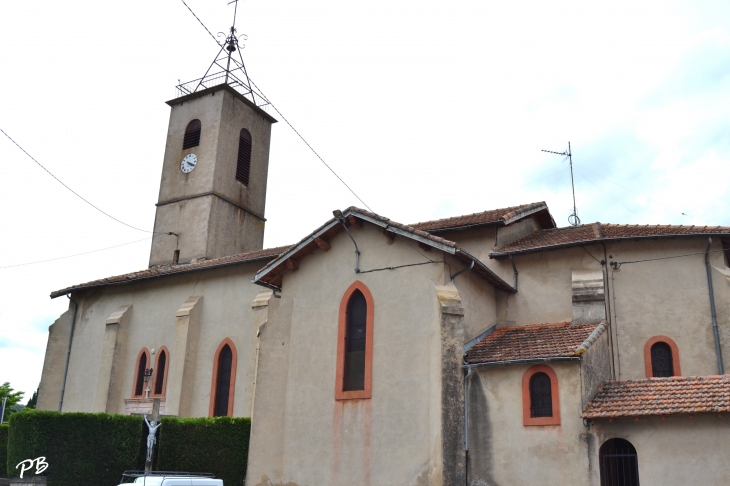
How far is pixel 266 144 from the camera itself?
37188 millimetres

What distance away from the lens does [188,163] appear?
114 ft

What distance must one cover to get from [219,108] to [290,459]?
21653 mm

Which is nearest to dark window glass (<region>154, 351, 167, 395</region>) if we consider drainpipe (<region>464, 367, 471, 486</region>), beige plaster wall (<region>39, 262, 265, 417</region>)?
beige plaster wall (<region>39, 262, 265, 417</region>)

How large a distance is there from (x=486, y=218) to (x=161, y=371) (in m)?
14.1

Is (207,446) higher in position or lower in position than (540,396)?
lower

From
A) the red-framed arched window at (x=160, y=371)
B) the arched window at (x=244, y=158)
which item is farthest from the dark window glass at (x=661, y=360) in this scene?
the arched window at (x=244, y=158)

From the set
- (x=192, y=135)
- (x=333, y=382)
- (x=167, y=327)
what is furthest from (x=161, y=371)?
(x=192, y=135)

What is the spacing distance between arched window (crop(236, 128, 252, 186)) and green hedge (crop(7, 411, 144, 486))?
17230mm

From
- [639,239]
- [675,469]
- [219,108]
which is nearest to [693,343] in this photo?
[639,239]

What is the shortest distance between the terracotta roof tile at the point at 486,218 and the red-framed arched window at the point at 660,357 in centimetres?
515

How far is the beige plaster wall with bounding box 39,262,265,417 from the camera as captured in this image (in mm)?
24641

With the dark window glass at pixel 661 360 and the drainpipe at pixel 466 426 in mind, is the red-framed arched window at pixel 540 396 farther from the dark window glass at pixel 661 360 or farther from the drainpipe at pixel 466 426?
the dark window glass at pixel 661 360

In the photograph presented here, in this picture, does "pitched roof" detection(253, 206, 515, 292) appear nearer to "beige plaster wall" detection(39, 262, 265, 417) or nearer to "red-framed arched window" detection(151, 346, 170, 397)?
"beige plaster wall" detection(39, 262, 265, 417)

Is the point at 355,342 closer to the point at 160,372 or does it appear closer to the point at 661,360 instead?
the point at 661,360
